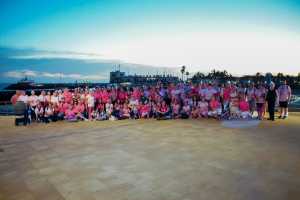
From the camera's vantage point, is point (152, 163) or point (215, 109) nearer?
point (152, 163)

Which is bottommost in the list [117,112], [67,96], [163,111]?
[117,112]

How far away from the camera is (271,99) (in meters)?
10.4

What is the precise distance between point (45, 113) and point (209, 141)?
698 cm

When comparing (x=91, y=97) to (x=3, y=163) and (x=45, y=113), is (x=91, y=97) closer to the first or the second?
(x=45, y=113)

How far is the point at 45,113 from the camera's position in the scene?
10664mm

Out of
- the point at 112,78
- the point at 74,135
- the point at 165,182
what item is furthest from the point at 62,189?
the point at 112,78

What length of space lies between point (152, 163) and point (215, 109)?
6501 mm

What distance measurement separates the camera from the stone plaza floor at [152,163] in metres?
3.93

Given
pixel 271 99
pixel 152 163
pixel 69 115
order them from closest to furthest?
pixel 152 163 < pixel 271 99 < pixel 69 115

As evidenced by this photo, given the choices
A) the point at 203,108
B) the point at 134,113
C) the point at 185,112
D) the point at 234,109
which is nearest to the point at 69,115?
the point at 134,113

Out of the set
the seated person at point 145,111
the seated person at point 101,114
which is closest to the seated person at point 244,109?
the seated person at point 145,111

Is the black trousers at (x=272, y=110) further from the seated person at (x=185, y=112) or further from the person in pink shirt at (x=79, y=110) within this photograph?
the person in pink shirt at (x=79, y=110)

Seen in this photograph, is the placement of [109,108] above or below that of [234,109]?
below

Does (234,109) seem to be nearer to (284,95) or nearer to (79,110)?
(284,95)
